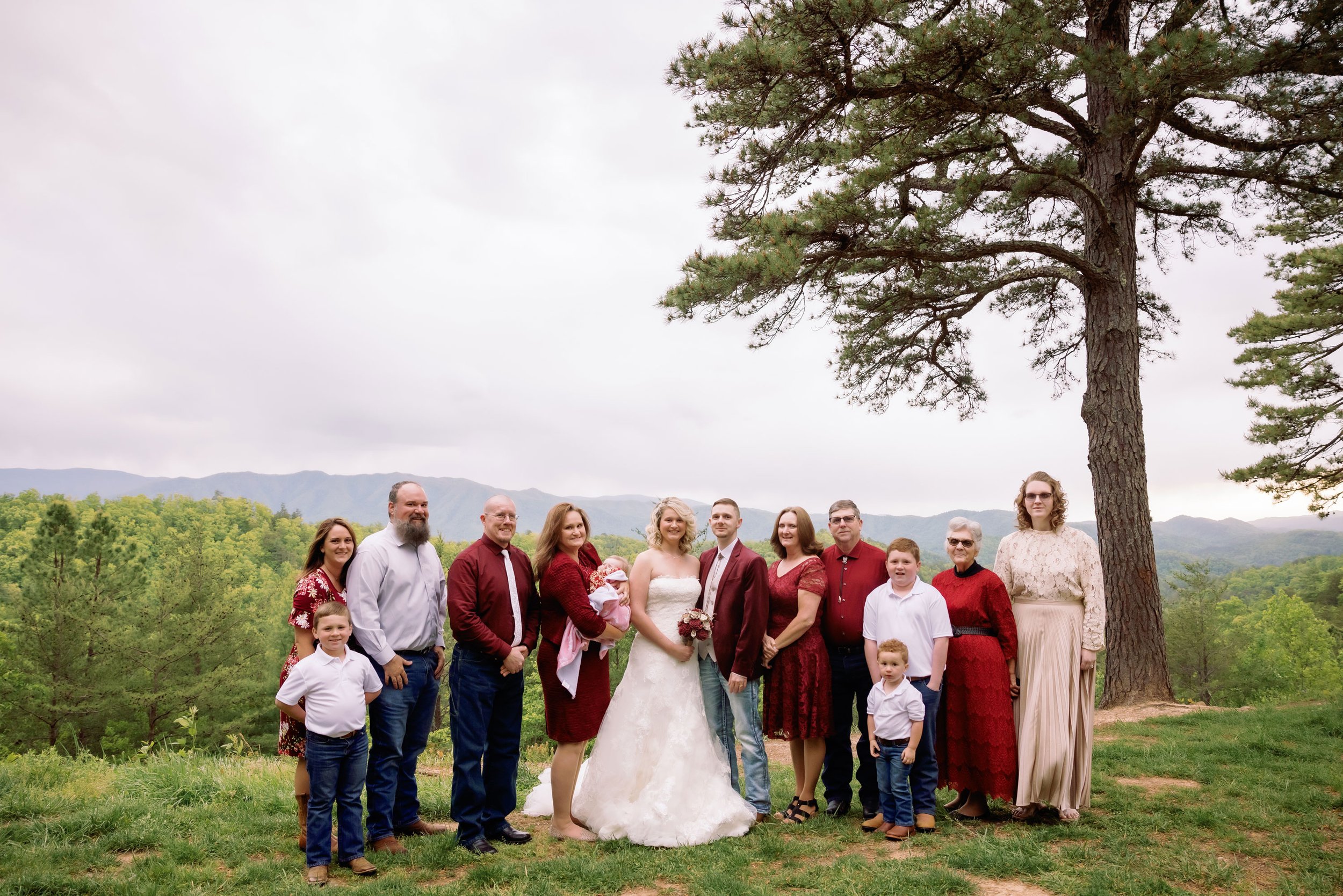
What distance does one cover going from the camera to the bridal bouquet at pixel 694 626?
5285 mm

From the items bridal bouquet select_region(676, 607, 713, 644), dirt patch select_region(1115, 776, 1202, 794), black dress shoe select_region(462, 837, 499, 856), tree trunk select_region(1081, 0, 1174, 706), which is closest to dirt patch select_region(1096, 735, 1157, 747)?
dirt patch select_region(1115, 776, 1202, 794)

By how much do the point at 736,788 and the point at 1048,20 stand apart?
8204mm

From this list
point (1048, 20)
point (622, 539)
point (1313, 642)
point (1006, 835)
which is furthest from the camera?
point (622, 539)

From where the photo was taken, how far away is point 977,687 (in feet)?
17.1

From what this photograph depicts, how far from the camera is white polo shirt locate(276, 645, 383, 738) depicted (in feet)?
14.4

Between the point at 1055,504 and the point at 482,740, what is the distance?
4084mm

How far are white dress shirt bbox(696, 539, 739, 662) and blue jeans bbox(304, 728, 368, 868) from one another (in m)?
2.22

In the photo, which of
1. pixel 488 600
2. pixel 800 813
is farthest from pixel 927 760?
pixel 488 600

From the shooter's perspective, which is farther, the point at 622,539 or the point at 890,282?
the point at 622,539

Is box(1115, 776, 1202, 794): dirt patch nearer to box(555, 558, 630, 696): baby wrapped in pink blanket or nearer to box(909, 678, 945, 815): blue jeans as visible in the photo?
box(909, 678, 945, 815): blue jeans

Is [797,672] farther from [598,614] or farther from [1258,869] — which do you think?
[1258,869]

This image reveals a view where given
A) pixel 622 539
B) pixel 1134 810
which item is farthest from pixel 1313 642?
pixel 1134 810

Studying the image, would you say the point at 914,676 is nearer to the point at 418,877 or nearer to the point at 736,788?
the point at 736,788

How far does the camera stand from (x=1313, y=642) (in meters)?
41.4
